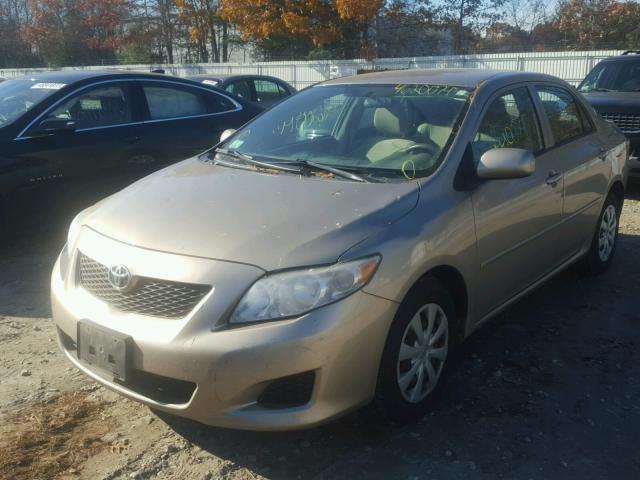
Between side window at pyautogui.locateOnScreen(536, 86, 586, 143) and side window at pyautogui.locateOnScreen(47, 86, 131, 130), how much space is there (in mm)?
3912

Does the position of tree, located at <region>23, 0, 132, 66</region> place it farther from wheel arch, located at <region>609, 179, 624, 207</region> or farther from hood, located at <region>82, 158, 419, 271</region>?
hood, located at <region>82, 158, 419, 271</region>

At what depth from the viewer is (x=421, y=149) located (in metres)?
3.61

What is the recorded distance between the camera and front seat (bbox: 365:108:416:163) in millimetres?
3693

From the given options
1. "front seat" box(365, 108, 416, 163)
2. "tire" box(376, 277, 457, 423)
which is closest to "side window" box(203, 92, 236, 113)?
"front seat" box(365, 108, 416, 163)

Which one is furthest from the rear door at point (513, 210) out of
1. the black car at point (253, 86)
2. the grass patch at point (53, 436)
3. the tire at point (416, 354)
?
the black car at point (253, 86)

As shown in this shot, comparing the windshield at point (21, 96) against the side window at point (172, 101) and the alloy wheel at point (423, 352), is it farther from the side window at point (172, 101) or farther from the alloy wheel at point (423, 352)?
the alloy wheel at point (423, 352)

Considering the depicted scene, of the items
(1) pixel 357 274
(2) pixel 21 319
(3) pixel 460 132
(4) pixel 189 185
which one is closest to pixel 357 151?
(3) pixel 460 132

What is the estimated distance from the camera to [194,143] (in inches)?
269

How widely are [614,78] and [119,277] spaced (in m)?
8.63

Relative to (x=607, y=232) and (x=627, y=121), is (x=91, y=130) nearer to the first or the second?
(x=607, y=232)

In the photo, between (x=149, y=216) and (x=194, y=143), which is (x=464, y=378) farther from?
(x=194, y=143)

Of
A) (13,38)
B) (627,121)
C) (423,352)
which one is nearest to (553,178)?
(423,352)

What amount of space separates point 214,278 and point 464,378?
1731 mm

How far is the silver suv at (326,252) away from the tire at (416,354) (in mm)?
11
